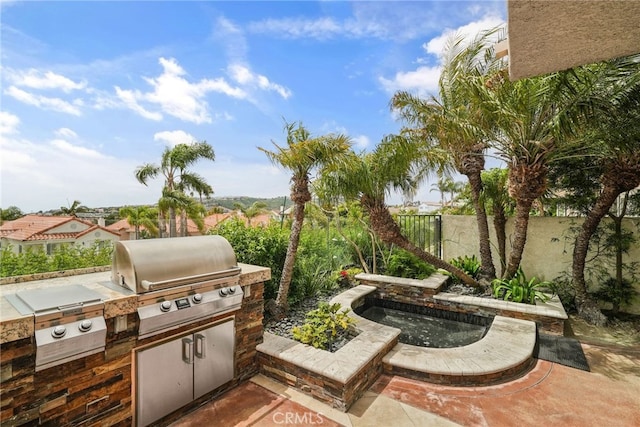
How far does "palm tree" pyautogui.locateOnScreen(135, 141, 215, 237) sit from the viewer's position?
18.7 metres

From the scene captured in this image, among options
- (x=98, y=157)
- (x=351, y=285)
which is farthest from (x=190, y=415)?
(x=98, y=157)

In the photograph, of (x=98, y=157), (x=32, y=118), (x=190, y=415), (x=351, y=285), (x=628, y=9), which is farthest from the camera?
(x=98, y=157)

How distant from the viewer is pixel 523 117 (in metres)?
5.52

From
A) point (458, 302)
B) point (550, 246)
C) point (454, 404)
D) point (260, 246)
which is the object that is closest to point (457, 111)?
point (458, 302)

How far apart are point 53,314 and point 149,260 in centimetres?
90

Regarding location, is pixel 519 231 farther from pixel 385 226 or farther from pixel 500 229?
pixel 385 226

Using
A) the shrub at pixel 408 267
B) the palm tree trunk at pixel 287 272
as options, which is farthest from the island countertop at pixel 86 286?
the shrub at pixel 408 267

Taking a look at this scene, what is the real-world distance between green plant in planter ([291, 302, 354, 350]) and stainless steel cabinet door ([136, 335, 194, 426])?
68.5 inches

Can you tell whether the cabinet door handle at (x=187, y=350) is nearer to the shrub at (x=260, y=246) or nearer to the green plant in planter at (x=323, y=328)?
the green plant in planter at (x=323, y=328)

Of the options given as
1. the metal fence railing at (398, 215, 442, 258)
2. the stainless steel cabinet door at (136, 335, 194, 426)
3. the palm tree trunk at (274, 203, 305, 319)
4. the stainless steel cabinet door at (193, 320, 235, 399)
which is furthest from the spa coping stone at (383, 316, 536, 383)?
the metal fence railing at (398, 215, 442, 258)

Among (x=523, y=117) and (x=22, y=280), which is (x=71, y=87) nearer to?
(x=22, y=280)

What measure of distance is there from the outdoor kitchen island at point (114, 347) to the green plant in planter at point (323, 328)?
2.97 ft

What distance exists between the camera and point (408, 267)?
8562mm

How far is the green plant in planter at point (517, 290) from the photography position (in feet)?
21.3
